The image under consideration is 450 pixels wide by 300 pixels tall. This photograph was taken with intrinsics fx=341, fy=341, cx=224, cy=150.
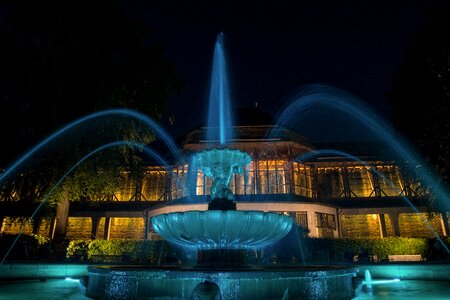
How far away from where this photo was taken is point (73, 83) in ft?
56.4

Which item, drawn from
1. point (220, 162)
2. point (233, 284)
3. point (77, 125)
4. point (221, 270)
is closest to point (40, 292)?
point (221, 270)

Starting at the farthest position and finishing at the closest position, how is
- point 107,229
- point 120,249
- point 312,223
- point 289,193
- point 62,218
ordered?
1. point 107,229
2. point 289,193
3. point 312,223
4. point 62,218
5. point 120,249

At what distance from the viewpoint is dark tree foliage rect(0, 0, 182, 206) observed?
15906 millimetres

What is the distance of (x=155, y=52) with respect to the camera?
1883 cm

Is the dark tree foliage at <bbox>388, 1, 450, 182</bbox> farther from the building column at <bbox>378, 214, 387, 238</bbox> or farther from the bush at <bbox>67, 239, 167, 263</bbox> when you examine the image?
the building column at <bbox>378, 214, 387, 238</bbox>

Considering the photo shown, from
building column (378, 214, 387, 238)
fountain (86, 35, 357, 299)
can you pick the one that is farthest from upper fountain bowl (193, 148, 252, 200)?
building column (378, 214, 387, 238)

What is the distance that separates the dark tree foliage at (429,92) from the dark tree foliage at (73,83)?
11.8 m

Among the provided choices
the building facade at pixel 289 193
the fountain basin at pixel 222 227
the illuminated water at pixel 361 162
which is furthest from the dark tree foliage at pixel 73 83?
the illuminated water at pixel 361 162

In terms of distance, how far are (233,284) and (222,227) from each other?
1.50 metres

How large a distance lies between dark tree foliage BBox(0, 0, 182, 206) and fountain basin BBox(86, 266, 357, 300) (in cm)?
1159

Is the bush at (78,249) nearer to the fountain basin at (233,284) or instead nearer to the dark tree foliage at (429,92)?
the fountain basin at (233,284)

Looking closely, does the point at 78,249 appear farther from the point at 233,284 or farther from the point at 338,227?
the point at 338,227

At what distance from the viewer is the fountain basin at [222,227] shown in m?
6.74

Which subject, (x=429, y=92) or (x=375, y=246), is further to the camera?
(x=375, y=246)
